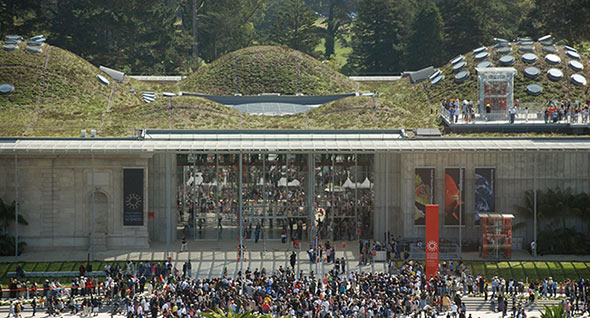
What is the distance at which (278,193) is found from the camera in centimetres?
7681

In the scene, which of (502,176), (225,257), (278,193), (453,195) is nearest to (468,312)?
(453,195)

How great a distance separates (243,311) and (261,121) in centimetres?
2811

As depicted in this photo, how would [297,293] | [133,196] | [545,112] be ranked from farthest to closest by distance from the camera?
[545,112] → [133,196] → [297,293]

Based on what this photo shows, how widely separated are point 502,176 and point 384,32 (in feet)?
187

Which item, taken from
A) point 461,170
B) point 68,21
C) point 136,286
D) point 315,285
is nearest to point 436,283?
point 315,285

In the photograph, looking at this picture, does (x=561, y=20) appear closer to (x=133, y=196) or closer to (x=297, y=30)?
(x=297, y=30)

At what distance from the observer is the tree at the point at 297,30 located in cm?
13025

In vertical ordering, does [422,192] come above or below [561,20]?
below

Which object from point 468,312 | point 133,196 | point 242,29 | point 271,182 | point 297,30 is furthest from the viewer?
point 242,29

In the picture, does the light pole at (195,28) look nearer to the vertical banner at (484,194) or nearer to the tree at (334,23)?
the tree at (334,23)

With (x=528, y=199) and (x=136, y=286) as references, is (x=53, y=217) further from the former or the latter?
(x=528, y=199)

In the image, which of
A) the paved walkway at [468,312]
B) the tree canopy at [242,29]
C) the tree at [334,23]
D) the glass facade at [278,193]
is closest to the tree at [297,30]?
the tree canopy at [242,29]

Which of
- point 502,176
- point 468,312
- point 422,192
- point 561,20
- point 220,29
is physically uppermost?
point 220,29

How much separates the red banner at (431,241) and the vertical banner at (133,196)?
20723 mm
